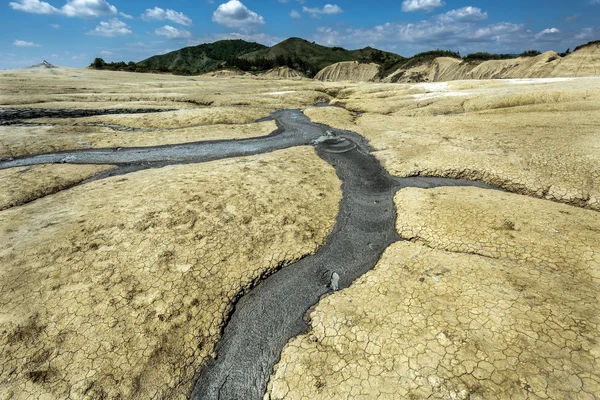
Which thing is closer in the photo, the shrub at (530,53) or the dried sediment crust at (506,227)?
the dried sediment crust at (506,227)

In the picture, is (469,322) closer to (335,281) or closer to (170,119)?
(335,281)

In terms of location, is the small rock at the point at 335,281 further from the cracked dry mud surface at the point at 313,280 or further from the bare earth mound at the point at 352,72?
the bare earth mound at the point at 352,72

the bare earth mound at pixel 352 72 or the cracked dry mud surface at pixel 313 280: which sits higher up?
the bare earth mound at pixel 352 72

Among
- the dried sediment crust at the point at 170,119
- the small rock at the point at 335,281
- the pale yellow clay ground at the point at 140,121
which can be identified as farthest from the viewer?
the dried sediment crust at the point at 170,119

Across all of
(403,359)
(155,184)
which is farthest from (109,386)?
(155,184)

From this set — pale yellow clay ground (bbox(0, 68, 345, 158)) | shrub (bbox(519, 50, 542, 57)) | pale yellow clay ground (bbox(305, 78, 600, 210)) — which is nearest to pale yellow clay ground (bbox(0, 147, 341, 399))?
pale yellow clay ground (bbox(305, 78, 600, 210))

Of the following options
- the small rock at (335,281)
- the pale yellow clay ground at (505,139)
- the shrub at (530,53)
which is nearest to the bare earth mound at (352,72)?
the shrub at (530,53)

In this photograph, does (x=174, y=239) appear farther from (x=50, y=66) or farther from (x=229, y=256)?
(x=50, y=66)

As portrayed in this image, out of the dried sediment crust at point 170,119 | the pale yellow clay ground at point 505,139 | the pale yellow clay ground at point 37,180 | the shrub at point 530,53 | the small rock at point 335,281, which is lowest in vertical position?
the small rock at point 335,281

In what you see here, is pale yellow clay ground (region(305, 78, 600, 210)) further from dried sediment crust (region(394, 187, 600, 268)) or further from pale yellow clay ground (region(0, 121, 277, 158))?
pale yellow clay ground (region(0, 121, 277, 158))
